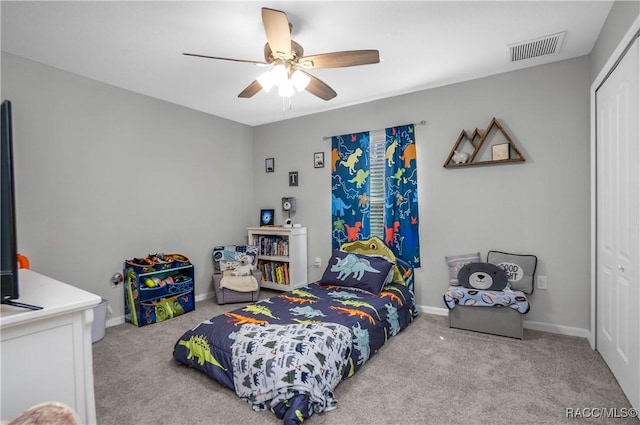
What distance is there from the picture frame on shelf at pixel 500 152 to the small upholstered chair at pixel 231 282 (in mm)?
3076

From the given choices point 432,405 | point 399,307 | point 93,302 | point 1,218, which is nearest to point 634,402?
point 432,405

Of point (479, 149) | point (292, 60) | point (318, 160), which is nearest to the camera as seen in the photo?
point (292, 60)

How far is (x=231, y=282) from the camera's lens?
397 cm

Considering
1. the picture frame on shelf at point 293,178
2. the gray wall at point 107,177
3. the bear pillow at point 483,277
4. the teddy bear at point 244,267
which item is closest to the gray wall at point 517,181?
the bear pillow at point 483,277

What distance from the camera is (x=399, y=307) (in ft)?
10.2

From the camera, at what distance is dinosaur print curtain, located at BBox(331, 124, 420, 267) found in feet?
12.0

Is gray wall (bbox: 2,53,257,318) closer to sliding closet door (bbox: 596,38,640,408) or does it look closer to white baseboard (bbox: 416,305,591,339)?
white baseboard (bbox: 416,305,591,339)

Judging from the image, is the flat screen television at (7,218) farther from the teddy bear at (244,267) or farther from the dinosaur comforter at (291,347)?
the teddy bear at (244,267)

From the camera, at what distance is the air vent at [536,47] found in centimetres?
254

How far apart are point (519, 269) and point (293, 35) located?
9.61 feet

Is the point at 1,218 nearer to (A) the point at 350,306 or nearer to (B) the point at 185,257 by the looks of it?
(A) the point at 350,306

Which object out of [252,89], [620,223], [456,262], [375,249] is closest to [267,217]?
[375,249]

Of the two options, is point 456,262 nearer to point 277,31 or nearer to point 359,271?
point 359,271

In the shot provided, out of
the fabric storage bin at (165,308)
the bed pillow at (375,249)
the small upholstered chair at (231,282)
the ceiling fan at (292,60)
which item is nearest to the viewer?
the ceiling fan at (292,60)
